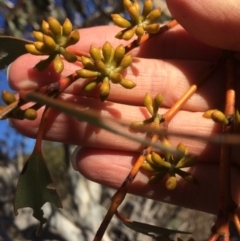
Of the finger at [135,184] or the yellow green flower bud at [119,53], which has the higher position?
the yellow green flower bud at [119,53]

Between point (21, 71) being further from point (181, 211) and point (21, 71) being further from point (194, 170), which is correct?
point (181, 211)

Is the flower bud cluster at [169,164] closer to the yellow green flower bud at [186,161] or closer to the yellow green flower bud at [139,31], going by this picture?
the yellow green flower bud at [186,161]

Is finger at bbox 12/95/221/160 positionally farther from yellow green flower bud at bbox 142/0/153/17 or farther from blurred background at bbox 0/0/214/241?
blurred background at bbox 0/0/214/241

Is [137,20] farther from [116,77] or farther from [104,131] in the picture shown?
[104,131]

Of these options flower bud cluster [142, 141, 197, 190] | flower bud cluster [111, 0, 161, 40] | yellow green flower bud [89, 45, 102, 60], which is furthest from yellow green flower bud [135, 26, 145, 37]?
flower bud cluster [142, 141, 197, 190]

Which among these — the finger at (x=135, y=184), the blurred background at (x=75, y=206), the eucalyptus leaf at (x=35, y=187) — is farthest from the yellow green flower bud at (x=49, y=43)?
the blurred background at (x=75, y=206)

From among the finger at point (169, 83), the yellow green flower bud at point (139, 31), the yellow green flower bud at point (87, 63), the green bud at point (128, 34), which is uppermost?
the yellow green flower bud at point (139, 31)

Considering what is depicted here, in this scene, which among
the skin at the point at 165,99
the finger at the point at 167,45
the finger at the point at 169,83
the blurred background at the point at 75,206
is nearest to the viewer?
the skin at the point at 165,99

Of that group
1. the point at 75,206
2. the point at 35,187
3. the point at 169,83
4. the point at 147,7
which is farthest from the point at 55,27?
the point at 75,206
